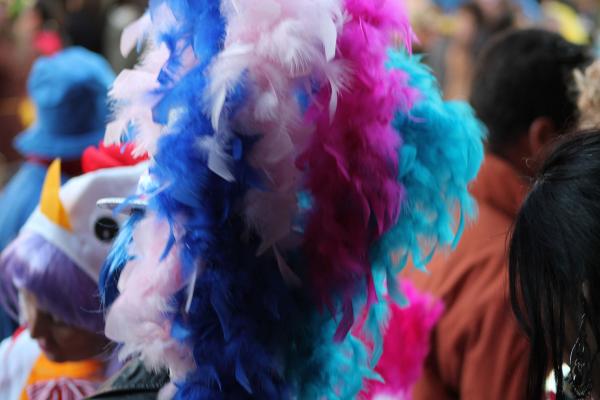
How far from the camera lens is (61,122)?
106 inches

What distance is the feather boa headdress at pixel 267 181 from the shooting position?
1.19 meters

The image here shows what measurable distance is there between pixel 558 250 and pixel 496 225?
0.82 m

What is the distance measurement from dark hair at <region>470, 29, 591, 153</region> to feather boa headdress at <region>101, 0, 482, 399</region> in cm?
85

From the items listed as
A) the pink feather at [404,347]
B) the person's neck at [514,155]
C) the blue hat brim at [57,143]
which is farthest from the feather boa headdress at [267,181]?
the blue hat brim at [57,143]

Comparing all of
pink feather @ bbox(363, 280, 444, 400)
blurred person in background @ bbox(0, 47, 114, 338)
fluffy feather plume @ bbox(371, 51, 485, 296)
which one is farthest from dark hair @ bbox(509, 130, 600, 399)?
blurred person in background @ bbox(0, 47, 114, 338)

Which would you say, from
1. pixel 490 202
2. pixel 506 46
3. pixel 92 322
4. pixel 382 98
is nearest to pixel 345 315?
pixel 382 98

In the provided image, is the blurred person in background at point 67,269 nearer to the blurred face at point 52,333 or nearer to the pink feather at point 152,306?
the blurred face at point 52,333

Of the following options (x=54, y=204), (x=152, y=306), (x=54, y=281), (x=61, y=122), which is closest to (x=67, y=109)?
(x=61, y=122)

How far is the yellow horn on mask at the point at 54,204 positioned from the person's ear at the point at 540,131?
122 cm

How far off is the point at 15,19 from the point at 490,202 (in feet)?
14.6

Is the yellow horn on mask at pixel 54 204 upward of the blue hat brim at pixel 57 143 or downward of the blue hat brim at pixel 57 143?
upward

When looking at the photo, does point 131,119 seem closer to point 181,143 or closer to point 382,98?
point 181,143

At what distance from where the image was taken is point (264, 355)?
1.25 metres

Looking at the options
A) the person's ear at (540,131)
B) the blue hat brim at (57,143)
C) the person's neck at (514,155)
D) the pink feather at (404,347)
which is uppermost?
the person's ear at (540,131)
